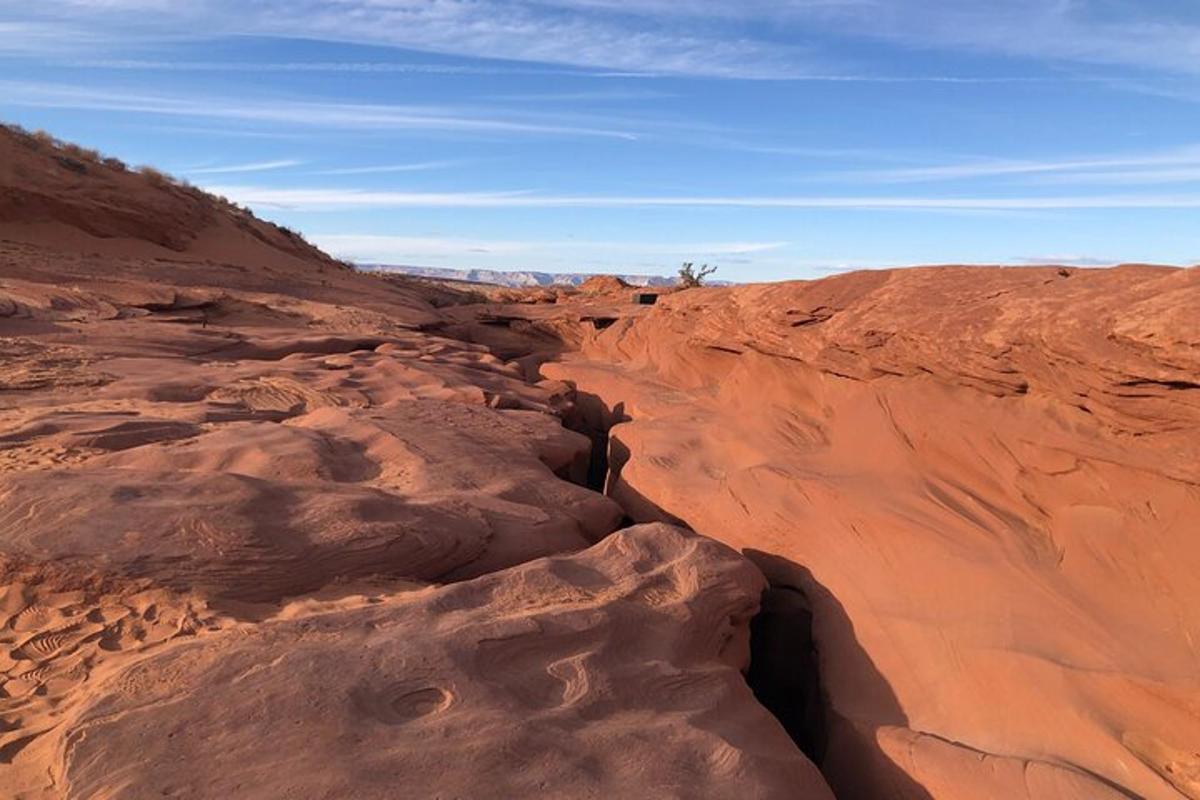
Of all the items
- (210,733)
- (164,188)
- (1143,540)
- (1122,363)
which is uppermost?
(164,188)

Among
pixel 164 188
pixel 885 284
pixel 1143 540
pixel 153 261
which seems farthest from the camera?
pixel 164 188

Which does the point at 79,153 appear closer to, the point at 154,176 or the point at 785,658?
the point at 154,176

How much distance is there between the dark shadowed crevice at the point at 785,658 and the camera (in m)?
5.01

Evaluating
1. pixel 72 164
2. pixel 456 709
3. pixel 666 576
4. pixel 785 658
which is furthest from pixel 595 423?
pixel 72 164

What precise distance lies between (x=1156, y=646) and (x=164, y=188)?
20411mm

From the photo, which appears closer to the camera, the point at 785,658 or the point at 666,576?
the point at 666,576

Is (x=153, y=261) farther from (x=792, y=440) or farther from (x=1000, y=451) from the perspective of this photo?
(x=1000, y=451)

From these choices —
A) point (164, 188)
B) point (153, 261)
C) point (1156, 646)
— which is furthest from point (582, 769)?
point (164, 188)

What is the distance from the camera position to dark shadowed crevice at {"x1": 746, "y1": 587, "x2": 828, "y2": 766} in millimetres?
5012

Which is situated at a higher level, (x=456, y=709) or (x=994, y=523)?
(x=994, y=523)

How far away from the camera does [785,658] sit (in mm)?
5211

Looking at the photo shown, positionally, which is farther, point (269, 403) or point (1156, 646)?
point (269, 403)

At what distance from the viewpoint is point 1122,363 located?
4039 mm

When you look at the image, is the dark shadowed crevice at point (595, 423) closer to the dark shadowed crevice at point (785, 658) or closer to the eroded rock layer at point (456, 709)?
the dark shadowed crevice at point (785, 658)
